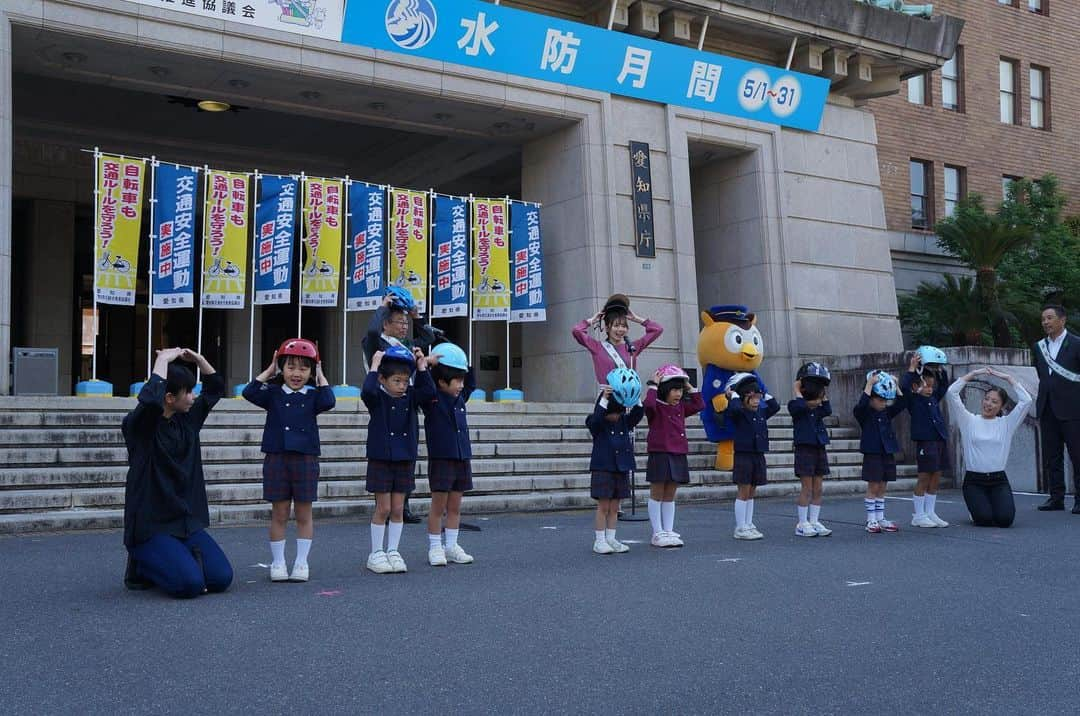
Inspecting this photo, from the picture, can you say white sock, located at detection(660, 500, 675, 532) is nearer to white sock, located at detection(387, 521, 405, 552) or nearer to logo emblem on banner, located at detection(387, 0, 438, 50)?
white sock, located at detection(387, 521, 405, 552)

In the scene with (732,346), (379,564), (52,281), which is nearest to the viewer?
(379,564)

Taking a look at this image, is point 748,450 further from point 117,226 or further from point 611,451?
point 117,226

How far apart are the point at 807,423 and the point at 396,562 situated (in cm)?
469

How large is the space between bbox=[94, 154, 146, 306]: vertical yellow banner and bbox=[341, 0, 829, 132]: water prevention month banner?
3870 mm

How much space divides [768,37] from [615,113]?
3.89 meters

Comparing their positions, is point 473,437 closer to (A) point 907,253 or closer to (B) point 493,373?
(B) point 493,373

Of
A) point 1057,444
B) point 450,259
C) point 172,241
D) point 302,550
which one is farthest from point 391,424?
point 450,259

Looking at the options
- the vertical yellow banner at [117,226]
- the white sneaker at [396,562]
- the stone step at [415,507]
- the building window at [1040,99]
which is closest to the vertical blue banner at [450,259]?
the vertical yellow banner at [117,226]

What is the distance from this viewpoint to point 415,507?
11.8 m

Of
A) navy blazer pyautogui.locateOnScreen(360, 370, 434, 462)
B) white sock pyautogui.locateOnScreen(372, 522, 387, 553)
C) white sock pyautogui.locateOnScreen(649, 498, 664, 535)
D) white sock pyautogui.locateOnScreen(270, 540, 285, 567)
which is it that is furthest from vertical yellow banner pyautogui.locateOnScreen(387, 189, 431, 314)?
white sock pyautogui.locateOnScreen(270, 540, 285, 567)

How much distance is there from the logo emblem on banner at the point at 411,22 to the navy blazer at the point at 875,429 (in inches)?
369

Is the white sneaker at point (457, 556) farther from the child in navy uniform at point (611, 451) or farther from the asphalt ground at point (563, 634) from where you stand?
the child in navy uniform at point (611, 451)

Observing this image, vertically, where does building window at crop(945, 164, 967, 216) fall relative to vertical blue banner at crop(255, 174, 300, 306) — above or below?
above

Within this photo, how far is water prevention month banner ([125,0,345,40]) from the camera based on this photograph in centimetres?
1480
